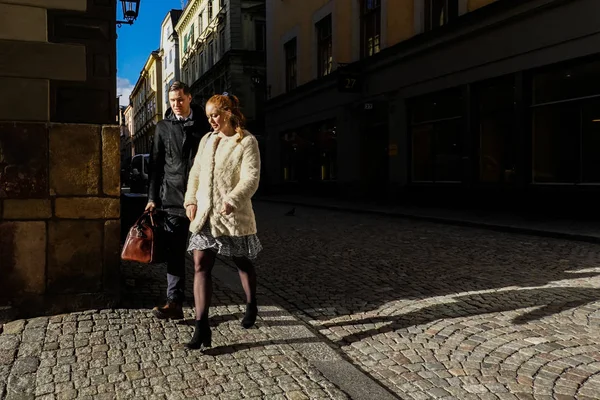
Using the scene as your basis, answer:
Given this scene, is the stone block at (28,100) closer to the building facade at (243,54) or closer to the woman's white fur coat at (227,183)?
the woman's white fur coat at (227,183)

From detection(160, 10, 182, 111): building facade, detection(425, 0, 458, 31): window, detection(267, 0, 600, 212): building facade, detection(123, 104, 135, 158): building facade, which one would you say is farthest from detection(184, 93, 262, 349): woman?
detection(123, 104, 135, 158): building facade

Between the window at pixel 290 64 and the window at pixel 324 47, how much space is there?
2.66m

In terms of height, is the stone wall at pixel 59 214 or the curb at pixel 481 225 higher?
the stone wall at pixel 59 214

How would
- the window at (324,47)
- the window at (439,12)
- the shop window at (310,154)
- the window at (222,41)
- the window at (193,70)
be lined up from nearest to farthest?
the window at (439,12) < the shop window at (310,154) < the window at (324,47) < the window at (222,41) < the window at (193,70)

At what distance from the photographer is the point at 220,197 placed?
362 cm

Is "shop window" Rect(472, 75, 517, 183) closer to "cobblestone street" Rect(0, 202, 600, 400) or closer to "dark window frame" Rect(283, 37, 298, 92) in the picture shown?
"cobblestone street" Rect(0, 202, 600, 400)

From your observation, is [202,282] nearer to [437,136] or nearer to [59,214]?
[59,214]

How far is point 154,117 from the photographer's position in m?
62.0

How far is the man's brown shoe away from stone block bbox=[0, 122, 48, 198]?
1248 mm

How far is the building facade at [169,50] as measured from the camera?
180 ft

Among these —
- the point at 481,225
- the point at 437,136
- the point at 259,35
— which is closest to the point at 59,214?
the point at 481,225

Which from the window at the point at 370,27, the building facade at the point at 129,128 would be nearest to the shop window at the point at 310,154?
the window at the point at 370,27

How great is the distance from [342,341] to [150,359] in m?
1.34

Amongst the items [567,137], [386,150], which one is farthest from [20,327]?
[386,150]
